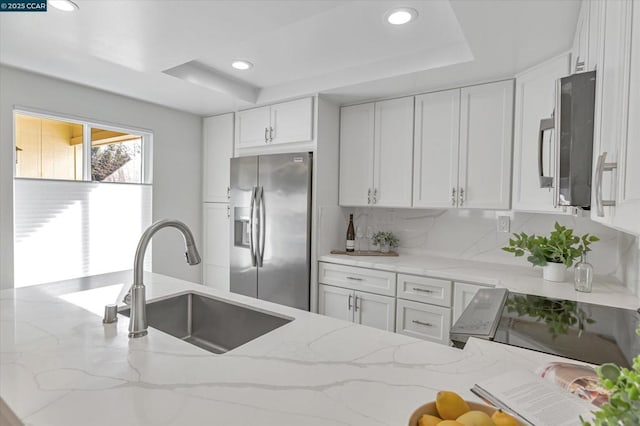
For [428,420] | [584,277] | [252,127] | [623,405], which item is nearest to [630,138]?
[623,405]

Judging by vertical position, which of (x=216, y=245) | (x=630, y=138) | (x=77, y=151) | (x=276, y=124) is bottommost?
(x=216, y=245)

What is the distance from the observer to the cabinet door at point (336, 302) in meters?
2.77

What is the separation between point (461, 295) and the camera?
7.46ft

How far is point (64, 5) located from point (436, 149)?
2453mm

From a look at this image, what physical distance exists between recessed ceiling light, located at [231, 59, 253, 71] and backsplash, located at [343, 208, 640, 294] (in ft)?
5.05

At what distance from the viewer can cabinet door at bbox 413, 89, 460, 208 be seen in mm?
2633

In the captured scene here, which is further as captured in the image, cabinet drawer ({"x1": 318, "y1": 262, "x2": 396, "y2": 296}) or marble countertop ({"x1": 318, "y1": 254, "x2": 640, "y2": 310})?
cabinet drawer ({"x1": 318, "y1": 262, "x2": 396, "y2": 296})

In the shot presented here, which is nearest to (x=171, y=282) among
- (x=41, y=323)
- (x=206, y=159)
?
(x=41, y=323)

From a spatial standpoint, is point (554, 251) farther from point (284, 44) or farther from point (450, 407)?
point (284, 44)

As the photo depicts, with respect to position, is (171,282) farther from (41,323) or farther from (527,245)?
(527,245)

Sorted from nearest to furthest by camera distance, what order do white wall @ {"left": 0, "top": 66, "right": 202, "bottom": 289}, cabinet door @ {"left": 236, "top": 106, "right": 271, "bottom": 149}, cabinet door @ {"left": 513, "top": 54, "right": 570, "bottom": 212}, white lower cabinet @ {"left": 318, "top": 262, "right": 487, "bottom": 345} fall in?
1. cabinet door @ {"left": 513, "top": 54, "right": 570, "bottom": 212}
2. white lower cabinet @ {"left": 318, "top": 262, "right": 487, "bottom": 345}
3. white wall @ {"left": 0, "top": 66, "right": 202, "bottom": 289}
4. cabinet door @ {"left": 236, "top": 106, "right": 271, "bottom": 149}

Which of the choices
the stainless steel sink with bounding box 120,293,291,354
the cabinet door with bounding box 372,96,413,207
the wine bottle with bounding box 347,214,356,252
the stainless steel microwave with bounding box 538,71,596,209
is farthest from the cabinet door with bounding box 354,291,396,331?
the stainless steel microwave with bounding box 538,71,596,209

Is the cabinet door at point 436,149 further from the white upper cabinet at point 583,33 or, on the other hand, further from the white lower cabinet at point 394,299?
the white upper cabinet at point 583,33

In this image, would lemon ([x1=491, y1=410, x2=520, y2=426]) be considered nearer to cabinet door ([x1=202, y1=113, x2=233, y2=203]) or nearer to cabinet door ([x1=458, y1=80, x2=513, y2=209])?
cabinet door ([x1=458, y1=80, x2=513, y2=209])
